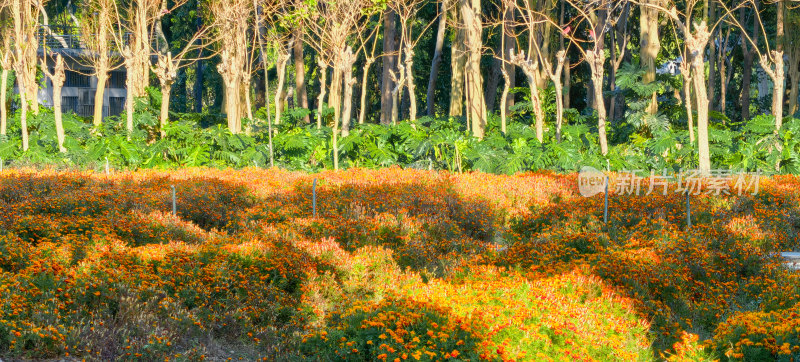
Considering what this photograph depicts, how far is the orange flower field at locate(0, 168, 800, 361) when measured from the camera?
6.85 m

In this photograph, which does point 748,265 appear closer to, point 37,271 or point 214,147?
point 37,271

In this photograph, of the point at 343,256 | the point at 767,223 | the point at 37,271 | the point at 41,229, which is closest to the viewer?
the point at 37,271

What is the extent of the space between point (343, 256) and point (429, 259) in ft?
3.96

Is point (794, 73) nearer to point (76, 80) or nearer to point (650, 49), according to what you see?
point (650, 49)

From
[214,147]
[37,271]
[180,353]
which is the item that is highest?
[214,147]

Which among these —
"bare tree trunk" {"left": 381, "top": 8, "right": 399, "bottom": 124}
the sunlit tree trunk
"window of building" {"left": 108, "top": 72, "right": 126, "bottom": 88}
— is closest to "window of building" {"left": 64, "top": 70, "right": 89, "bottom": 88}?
"window of building" {"left": 108, "top": 72, "right": 126, "bottom": 88}

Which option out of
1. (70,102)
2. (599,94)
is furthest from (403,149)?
(70,102)

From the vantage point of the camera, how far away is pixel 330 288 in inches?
345

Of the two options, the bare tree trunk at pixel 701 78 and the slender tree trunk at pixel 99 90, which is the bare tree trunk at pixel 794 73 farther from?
the slender tree trunk at pixel 99 90

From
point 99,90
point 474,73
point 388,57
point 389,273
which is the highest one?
point 388,57

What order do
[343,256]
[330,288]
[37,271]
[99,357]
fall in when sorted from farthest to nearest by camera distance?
1. [343,256]
2. [330,288]
3. [37,271]
4. [99,357]

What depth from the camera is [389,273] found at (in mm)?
9148

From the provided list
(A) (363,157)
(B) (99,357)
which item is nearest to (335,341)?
(B) (99,357)

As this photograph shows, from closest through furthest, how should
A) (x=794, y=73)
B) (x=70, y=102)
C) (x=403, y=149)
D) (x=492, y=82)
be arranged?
(x=403, y=149) < (x=794, y=73) < (x=492, y=82) < (x=70, y=102)
